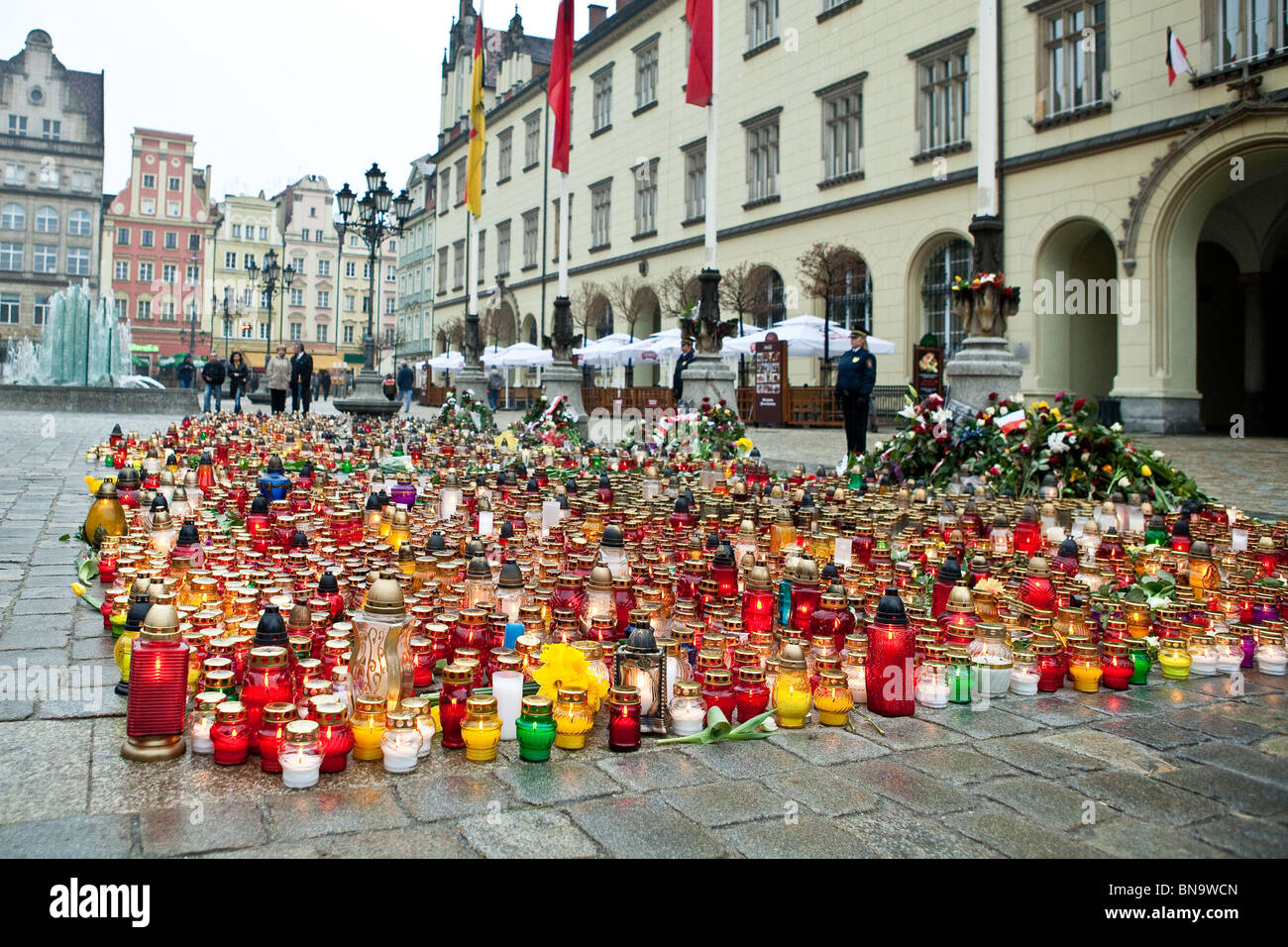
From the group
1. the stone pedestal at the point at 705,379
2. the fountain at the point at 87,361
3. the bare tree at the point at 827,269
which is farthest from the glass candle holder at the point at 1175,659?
the fountain at the point at 87,361

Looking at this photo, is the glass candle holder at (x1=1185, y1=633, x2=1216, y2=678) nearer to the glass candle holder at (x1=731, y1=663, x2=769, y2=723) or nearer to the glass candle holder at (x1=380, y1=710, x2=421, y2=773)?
the glass candle holder at (x1=731, y1=663, x2=769, y2=723)

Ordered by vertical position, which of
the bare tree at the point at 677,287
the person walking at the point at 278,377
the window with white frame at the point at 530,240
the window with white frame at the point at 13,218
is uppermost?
the window with white frame at the point at 13,218

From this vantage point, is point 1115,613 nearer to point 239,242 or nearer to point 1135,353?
point 1135,353

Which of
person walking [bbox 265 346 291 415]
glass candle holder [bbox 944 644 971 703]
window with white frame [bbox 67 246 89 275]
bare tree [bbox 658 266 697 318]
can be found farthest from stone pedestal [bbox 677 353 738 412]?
window with white frame [bbox 67 246 89 275]

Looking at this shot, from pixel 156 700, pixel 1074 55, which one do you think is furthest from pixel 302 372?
pixel 156 700

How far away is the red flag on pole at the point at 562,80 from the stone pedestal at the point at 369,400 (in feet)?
20.6

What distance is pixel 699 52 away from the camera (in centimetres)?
1471

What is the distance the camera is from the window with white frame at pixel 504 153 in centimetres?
4394

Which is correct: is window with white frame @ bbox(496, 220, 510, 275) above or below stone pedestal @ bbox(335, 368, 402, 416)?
above

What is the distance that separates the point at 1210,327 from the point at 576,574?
22.4m

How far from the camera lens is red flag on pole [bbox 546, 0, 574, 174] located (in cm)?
1738

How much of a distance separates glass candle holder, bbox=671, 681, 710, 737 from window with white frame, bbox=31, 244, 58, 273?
78.4 meters

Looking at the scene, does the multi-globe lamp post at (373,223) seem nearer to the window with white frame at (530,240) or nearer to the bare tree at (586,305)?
the bare tree at (586,305)

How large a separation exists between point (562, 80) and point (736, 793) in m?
16.9
